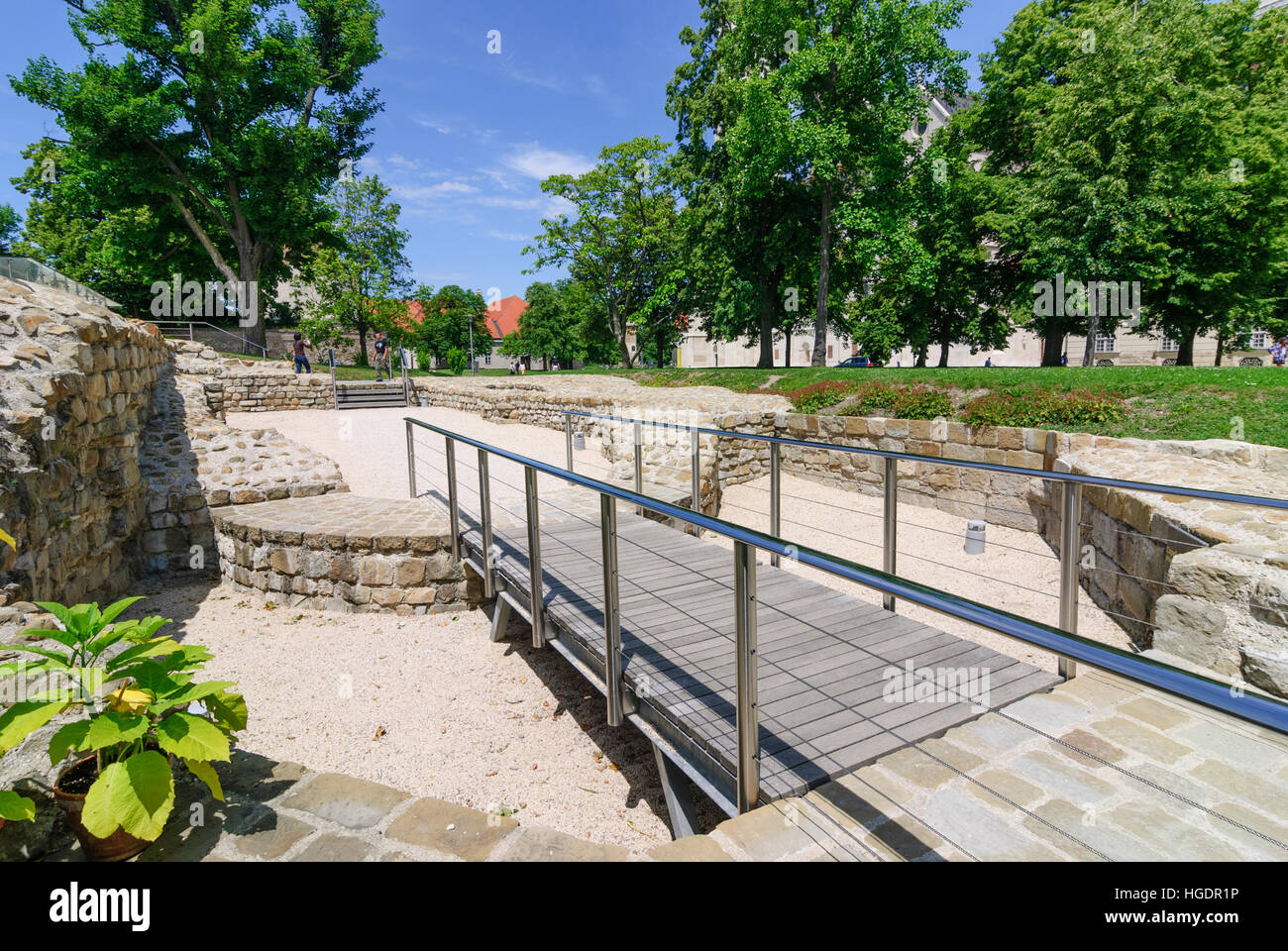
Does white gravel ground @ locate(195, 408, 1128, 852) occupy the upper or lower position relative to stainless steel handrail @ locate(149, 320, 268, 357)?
lower

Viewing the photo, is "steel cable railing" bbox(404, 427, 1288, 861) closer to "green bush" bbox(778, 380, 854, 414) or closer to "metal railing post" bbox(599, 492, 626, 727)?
"metal railing post" bbox(599, 492, 626, 727)

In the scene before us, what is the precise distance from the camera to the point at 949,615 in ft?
4.41

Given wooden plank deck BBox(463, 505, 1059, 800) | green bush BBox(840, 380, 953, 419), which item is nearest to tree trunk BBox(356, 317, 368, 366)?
green bush BBox(840, 380, 953, 419)

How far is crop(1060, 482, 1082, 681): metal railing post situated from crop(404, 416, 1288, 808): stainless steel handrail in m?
1.94

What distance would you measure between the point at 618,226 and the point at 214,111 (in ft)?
53.4

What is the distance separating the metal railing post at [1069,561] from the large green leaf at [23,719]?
4.07m

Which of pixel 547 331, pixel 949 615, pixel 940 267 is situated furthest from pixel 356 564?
pixel 547 331

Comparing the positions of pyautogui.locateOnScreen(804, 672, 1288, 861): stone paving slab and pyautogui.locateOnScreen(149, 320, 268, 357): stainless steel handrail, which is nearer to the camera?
pyautogui.locateOnScreen(804, 672, 1288, 861): stone paving slab

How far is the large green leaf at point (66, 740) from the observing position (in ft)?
6.29

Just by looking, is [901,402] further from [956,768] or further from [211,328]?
[211,328]

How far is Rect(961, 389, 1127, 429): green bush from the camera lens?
828 centimetres

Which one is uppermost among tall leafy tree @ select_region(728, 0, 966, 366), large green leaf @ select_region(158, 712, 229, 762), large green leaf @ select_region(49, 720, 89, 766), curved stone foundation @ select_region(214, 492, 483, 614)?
tall leafy tree @ select_region(728, 0, 966, 366)

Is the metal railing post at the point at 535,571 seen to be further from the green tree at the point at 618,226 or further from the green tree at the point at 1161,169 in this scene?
the green tree at the point at 618,226

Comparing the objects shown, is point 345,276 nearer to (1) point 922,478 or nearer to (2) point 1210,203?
(1) point 922,478
